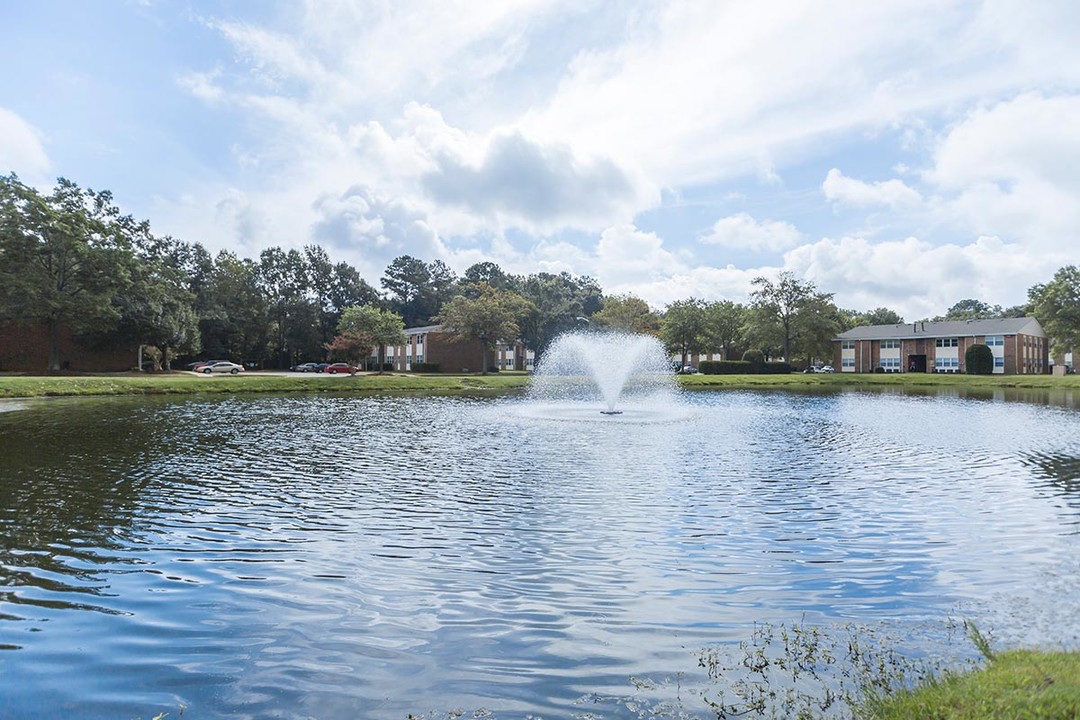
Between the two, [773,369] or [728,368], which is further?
[728,368]

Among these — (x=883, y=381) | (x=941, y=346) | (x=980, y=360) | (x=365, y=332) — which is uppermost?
(x=365, y=332)

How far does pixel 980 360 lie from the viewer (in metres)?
80.4

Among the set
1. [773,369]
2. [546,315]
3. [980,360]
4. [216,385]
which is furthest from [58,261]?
[980,360]

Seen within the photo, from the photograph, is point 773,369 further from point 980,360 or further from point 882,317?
point 882,317

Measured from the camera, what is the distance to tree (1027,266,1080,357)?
71.6 meters

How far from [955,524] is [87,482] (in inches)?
654

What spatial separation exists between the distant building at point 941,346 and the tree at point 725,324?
1424 centimetres

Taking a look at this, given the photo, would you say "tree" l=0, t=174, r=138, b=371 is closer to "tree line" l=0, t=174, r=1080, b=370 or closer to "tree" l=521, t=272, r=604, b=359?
"tree line" l=0, t=174, r=1080, b=370

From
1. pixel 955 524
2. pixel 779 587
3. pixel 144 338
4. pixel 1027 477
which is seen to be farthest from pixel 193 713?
pixel 144 338

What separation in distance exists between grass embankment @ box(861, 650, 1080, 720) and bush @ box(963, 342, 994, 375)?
88.9 meters

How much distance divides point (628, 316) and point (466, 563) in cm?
7987

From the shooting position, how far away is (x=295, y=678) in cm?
573

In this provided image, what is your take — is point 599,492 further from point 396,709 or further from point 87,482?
point 87,482

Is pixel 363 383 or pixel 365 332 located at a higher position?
pixel 365 332
